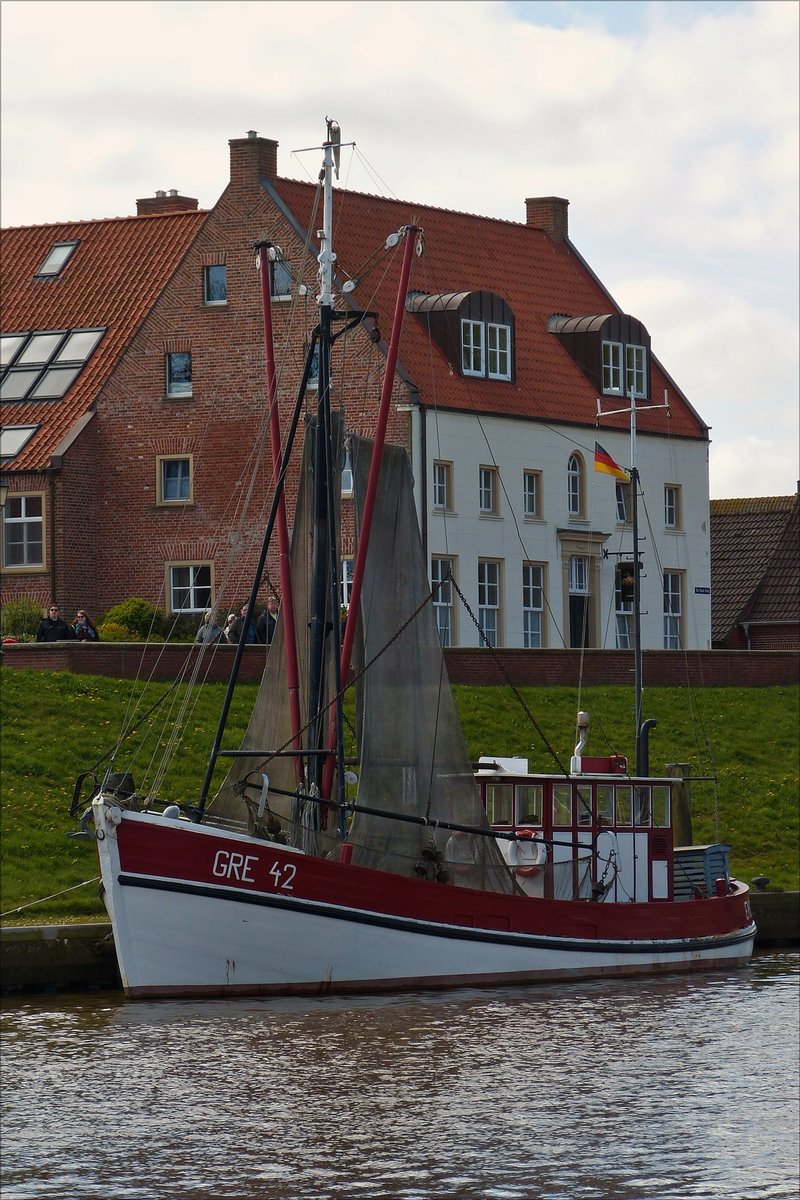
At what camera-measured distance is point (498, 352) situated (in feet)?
190

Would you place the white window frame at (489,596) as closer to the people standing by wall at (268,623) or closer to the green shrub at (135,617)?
the green shrub at (135,617)

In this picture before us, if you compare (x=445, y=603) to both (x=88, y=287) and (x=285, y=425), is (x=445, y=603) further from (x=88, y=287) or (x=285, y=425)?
(x=88, y=287)

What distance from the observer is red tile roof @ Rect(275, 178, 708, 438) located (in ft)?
182

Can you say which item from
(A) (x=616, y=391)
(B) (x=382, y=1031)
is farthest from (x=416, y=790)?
(A) (x=616, y=391)

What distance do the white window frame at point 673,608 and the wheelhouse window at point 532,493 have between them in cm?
488

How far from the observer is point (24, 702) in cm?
3922

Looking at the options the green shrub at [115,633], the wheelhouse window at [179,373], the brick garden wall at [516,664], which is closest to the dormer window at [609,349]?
the wheelhouse window at [179,373]

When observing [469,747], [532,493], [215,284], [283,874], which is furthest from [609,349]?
[283,874]

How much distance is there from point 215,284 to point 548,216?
13.4 m

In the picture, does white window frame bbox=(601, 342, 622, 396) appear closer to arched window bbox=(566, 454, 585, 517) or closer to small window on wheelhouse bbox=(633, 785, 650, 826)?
arched window bbox=(566, 454, 585, 517)

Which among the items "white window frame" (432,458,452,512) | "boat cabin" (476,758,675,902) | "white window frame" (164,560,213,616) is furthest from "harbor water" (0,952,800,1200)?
"white window frame" (164,560,213,616)

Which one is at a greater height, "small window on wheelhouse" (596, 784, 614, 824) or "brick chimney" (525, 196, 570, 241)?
"brick chimney" (525, 196, 570, 241)

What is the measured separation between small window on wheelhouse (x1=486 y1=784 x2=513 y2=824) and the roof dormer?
80.5 feet

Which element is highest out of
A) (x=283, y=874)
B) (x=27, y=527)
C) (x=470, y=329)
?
(x=470, y=329)
